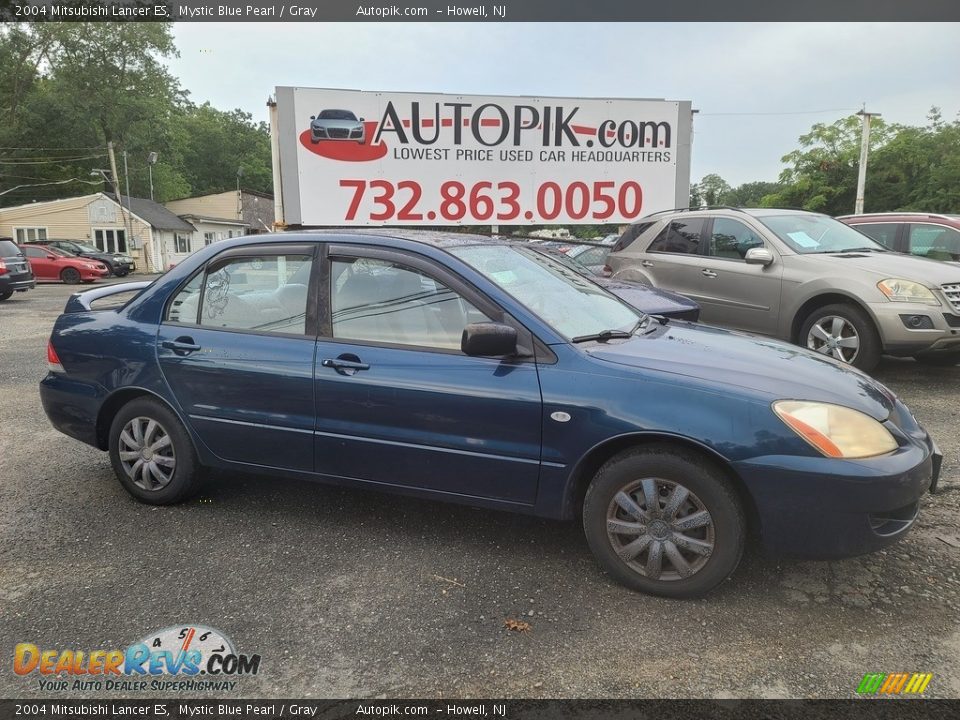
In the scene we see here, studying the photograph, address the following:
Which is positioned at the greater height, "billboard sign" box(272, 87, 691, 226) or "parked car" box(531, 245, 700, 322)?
"billboard sign" box(272, 87, 691, 226)

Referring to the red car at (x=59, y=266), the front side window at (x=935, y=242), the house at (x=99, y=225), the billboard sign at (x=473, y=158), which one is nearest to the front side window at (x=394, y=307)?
the billboard sign at (x=473, y=158)

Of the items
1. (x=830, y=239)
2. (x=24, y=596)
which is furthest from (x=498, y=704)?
(x=830, y=239)

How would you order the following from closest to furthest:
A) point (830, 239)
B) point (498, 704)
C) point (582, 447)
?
point (498, 704) → point (582, 447) → point (830, 239)

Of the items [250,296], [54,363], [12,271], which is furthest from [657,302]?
[12,271]

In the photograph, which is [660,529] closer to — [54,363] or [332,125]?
[54,363]

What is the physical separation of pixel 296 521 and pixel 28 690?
148cm

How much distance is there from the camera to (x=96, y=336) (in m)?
3.98

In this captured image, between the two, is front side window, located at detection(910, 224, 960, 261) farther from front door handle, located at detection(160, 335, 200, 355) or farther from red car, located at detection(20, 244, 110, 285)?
red car, located at detection(20, 244, 110, 285)

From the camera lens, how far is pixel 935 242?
26.4ft

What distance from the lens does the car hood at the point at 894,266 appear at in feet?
20.0

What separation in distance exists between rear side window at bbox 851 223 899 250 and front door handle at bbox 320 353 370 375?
7.56 metres

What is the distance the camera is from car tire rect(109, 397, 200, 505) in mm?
3770

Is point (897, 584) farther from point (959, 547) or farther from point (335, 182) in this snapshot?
point (335, 182)

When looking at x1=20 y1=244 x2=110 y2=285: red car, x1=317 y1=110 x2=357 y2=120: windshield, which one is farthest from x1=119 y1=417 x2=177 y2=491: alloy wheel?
x1=20 y1=244 x2=110 y2=285: red car
